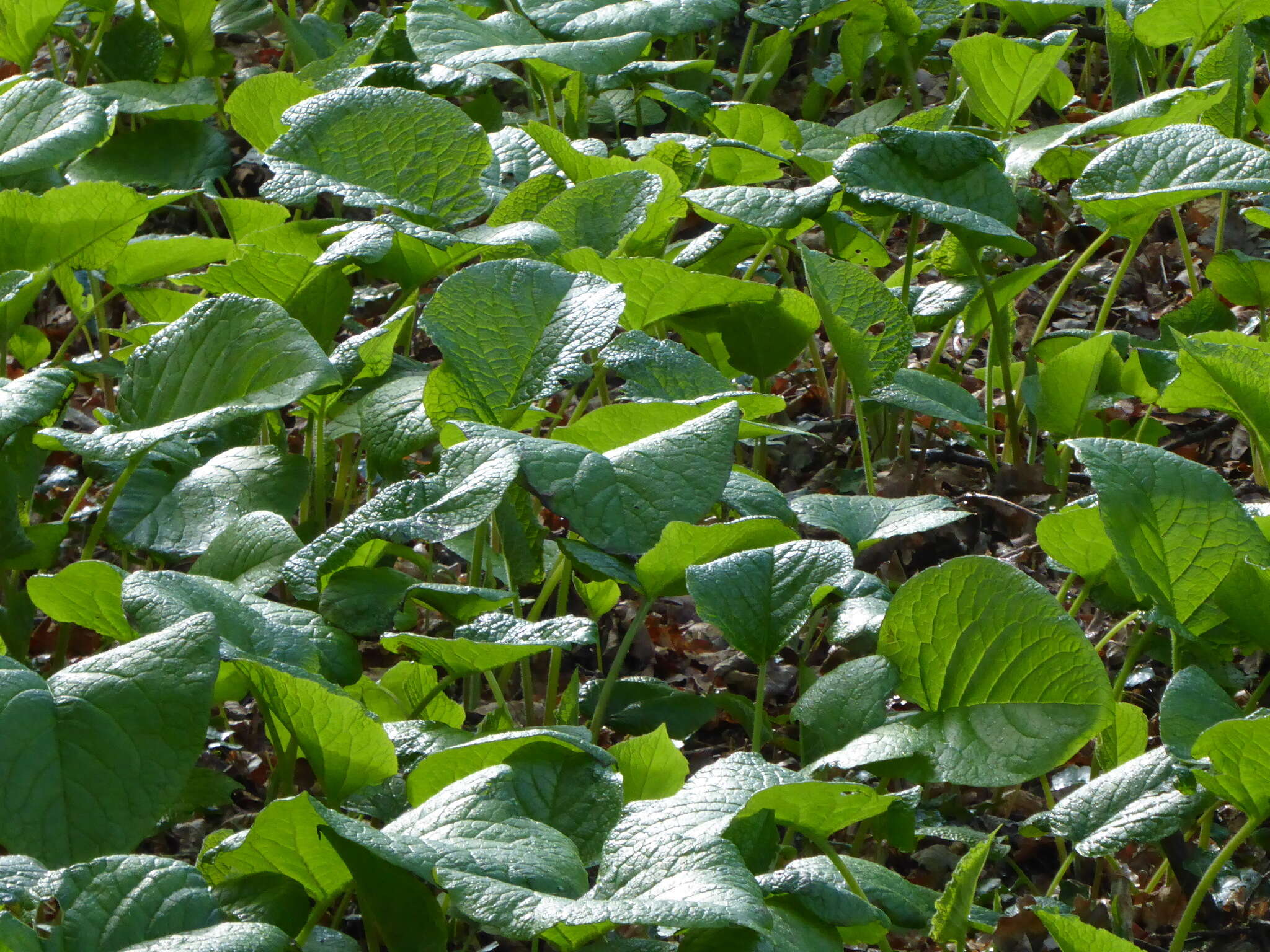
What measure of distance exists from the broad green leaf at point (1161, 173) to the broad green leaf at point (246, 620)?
4.18ft

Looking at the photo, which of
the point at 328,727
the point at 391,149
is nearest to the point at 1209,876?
the point at 328,727

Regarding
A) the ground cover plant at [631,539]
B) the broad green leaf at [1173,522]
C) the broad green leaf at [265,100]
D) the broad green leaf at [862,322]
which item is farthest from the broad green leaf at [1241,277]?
the broad green leaf at [265,100]

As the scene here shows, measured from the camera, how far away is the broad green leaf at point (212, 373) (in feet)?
5.26

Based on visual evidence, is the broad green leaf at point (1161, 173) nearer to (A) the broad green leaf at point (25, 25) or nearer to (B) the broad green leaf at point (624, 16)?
(B) the broad green leaf at point (624, 16)

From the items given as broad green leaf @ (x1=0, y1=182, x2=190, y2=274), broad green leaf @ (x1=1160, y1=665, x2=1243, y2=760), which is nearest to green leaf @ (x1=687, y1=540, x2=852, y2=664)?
broad green leaf @ (x1=1160, y1=665, x2=1243, y2=760)

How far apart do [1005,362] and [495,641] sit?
4.15 feet

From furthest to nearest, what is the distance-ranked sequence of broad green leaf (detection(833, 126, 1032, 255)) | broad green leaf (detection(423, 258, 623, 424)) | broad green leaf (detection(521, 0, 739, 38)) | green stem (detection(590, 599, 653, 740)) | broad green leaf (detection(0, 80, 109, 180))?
broad green leaf (detection(521, 0, 739, 38))
broad green leaf (detection(0, 80, 109, 180))
broad green leaf (detection(833, 126, 1032, 255))
broad green leaf (detection(423, 258, 623, 424))
green stem (detection(590, 599, 653, 740))

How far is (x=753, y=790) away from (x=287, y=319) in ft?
2.89

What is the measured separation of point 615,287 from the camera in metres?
1.75

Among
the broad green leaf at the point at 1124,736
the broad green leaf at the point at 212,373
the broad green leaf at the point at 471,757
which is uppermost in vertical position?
the broad green leaf at the point at 212,373

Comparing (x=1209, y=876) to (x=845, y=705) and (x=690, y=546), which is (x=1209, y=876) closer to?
(x=845, y=705)

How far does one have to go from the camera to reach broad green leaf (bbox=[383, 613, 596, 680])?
1317 mm

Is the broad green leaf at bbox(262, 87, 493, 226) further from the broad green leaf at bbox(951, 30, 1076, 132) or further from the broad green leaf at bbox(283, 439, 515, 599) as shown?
the broad green leaf at bbox(951, 30, 1076, 132)

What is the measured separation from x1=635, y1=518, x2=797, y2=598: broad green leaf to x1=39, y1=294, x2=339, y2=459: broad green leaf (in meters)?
0.47
